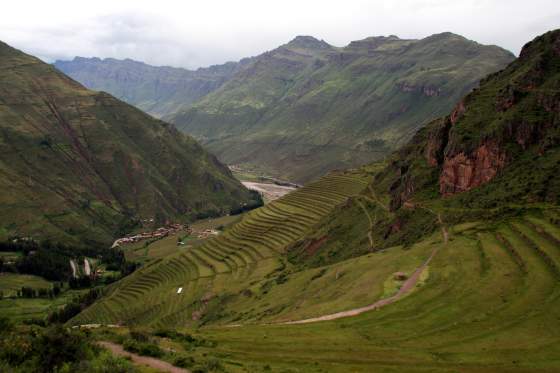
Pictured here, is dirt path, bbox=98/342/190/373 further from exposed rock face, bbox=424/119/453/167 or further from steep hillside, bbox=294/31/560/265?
exposed rock face, bbox=424/119/453/167

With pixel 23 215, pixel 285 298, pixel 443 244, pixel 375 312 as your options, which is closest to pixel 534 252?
pixel 443 244

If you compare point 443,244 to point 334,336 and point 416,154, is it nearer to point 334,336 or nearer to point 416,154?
point 334,336

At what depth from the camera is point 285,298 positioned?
74.9m

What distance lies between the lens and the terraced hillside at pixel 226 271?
9469 centimetres

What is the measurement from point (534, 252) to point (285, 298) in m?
37.4

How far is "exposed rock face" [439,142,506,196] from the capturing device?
79500mm

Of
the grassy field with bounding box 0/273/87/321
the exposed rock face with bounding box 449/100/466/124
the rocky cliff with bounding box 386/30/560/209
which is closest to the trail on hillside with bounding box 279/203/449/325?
the rocky cliff with bounding box 386/30/560/209

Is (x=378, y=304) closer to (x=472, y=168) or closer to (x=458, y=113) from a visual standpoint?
(x=472, y=168)

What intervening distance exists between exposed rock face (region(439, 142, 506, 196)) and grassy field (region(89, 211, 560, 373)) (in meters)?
17.0

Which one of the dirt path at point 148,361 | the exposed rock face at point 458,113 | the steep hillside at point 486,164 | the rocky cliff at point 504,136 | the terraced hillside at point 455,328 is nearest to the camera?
the dirt path at point 148,361

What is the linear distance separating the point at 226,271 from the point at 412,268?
61731 millimetres

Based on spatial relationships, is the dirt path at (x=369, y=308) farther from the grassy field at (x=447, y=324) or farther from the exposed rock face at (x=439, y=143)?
the exposed rock face at (x=439, y=143)

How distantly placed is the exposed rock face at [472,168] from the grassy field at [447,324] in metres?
17.0

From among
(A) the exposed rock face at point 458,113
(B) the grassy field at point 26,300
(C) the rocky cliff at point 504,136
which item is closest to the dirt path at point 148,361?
(C) the rocky cliff at point 504,136
